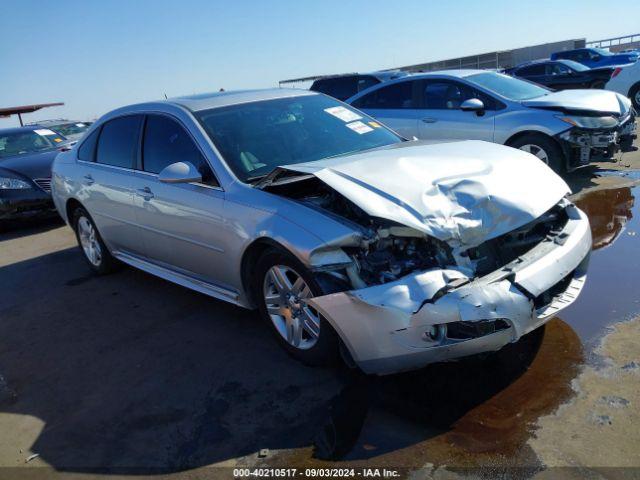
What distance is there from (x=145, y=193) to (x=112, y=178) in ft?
2.31

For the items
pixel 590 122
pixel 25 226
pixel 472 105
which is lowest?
pixel 25 226

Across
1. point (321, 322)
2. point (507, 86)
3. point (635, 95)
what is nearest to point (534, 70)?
point (635, 95)

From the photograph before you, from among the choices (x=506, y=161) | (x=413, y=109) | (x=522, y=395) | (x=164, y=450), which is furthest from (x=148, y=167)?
(x=413, y=109)

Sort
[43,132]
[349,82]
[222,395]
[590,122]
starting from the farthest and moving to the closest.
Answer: [349,82]
[43,132]
[590,122]
[222,395]

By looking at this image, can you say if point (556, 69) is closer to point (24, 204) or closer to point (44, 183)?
point (44, 183)

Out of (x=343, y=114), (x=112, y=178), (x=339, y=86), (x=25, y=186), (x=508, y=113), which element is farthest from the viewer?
(x=339, y=86)

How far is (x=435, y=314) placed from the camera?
2611mm

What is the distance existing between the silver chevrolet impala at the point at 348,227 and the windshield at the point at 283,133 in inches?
0.6

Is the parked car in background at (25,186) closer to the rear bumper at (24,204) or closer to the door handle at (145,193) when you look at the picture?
the rear bumper at (24,204)

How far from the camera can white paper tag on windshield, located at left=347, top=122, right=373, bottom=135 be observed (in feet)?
14.6

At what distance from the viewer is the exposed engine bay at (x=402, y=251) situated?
9.41 ft

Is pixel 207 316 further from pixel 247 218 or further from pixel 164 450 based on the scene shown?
pixel 164 450

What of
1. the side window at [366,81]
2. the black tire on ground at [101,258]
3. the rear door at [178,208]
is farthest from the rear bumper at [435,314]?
the side window at [366,81]

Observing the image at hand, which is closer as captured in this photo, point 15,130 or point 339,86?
point 15,130
